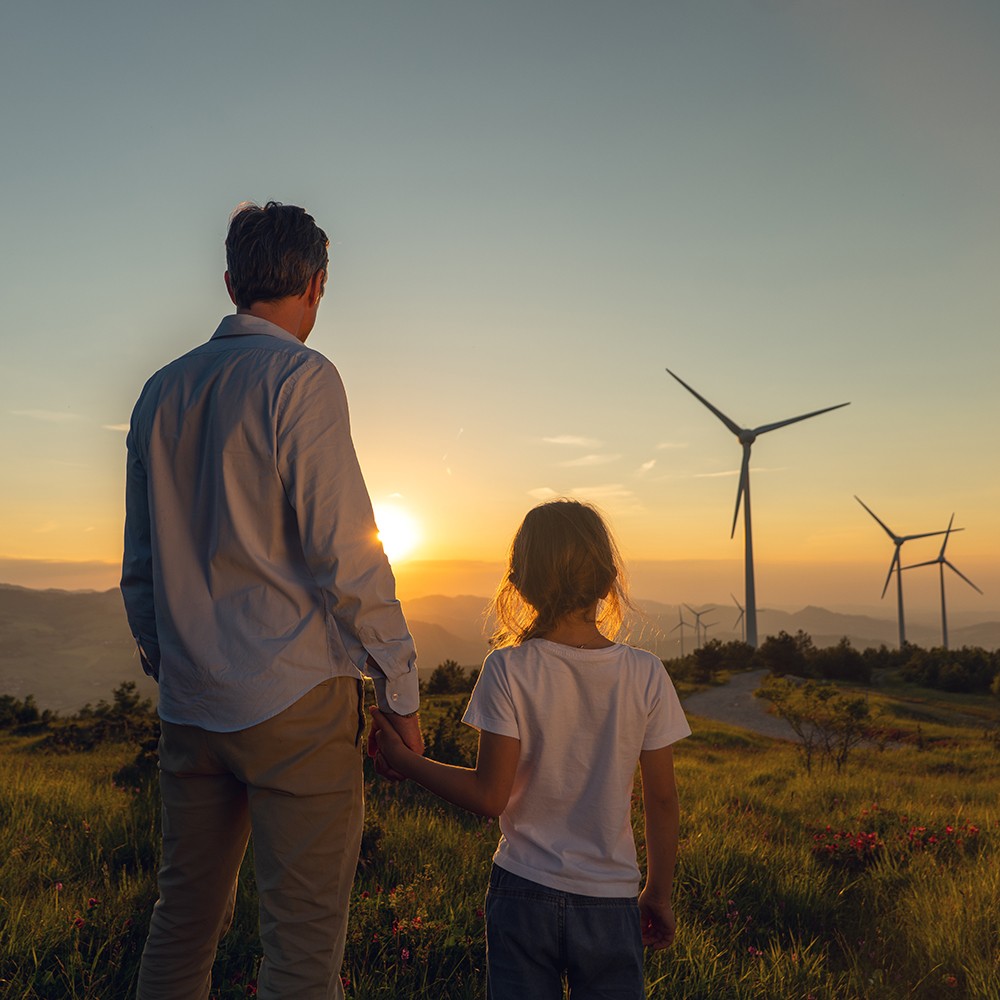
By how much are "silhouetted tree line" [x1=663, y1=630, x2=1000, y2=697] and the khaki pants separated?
30074mm

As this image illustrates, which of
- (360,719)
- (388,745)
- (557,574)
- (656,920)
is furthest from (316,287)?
(656,920)

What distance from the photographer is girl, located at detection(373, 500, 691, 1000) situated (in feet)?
8.18

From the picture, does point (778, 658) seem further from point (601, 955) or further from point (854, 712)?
point (601, 955)

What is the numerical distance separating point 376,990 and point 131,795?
157 inches

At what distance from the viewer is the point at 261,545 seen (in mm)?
2621

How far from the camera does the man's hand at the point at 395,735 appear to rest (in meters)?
2.73

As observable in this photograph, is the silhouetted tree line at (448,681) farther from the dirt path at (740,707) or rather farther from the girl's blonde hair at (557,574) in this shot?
the girl's blonde hair at (557,574)

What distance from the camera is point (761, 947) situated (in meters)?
4.77

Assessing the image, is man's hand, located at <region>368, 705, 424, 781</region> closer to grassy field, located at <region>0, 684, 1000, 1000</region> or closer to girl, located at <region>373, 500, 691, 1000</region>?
girl, located at <region>373, 500, 691, 1000</region>

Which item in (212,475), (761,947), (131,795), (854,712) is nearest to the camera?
(212,475)

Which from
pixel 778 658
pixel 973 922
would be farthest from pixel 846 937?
pixel 778 658

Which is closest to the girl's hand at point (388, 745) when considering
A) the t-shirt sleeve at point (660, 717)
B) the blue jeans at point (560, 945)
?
the blue jeans at point (560, 945)

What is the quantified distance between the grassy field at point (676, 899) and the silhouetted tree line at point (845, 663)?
24.3m

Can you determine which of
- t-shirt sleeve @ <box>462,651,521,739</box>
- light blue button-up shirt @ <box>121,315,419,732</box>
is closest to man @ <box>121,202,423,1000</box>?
light blue button-up shirt @ <box>121,315,419,732</box>
